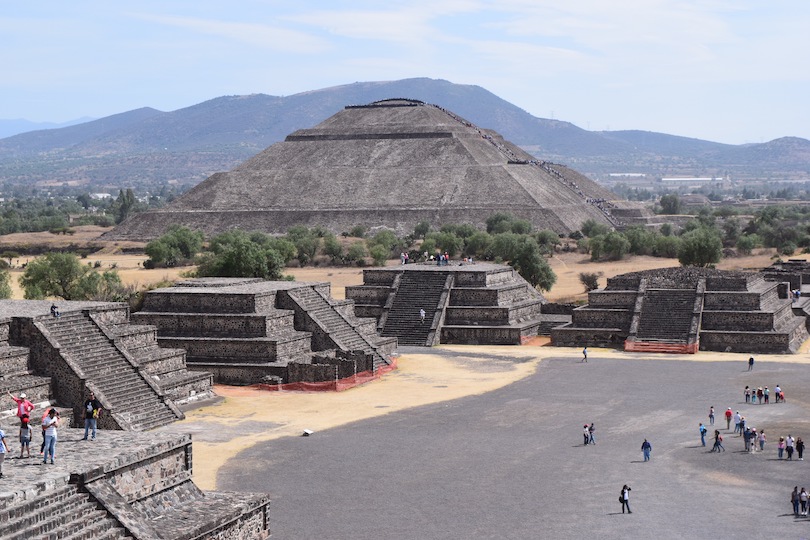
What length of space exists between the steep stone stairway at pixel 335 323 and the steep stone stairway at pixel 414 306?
16.1ft

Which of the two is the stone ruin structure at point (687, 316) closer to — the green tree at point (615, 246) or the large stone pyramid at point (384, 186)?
the green tree at point (615, 246)

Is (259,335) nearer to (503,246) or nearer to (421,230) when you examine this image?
(503,246)

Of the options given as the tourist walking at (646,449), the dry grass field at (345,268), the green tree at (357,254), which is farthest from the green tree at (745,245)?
the tourist walking at (646,449)

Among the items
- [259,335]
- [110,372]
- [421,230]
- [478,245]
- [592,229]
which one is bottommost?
[110,372]

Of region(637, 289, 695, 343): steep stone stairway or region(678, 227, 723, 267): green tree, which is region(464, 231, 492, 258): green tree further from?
region(637, 289, 695, 343): steep stone stairway

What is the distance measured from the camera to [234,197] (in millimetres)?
150625

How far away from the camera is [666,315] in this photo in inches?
2238

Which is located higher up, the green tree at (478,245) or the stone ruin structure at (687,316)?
the green tree at (478,245)

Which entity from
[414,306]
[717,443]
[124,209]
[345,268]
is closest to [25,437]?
[717,443]

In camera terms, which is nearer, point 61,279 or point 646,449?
point 646,449

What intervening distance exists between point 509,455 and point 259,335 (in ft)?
51.4

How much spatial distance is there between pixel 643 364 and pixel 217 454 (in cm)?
2268

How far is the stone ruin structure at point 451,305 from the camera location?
57.4 metres

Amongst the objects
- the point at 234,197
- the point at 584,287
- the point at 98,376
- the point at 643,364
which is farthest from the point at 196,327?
the point at 234,197
